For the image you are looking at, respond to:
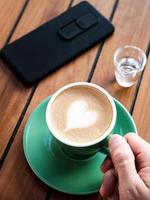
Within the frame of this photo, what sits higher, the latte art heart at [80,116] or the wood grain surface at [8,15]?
the wood grain surface at [8,15]

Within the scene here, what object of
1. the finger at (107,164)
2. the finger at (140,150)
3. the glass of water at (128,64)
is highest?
the finger at (140,150)

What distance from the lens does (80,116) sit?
2.17 ft

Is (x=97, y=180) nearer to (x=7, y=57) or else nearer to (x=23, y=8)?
(x=7, y=57)

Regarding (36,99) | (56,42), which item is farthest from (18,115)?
(56,42)

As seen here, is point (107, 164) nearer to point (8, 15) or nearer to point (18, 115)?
point (18, 115)

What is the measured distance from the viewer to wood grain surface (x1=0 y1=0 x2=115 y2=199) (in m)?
0.67

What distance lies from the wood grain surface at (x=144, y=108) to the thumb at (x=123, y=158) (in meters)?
0.13

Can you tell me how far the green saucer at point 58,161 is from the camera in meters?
0.65

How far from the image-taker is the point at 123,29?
2.74ft

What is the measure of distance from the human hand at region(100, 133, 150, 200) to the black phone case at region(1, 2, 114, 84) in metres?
0.25

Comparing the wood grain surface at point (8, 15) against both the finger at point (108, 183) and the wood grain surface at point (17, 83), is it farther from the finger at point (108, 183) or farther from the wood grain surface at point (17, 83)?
the finger at point (108, 183)

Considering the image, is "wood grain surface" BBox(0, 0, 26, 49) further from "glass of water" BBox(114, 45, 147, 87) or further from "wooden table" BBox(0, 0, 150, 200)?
"glass of water" BBox(114, 45, 147, 87)

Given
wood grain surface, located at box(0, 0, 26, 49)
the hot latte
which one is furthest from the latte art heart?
wood grain surface, located at box(0, 0, 26, 49)

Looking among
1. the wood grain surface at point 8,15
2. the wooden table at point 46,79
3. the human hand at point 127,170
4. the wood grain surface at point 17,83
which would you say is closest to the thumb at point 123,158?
the human hand at point 127,170
